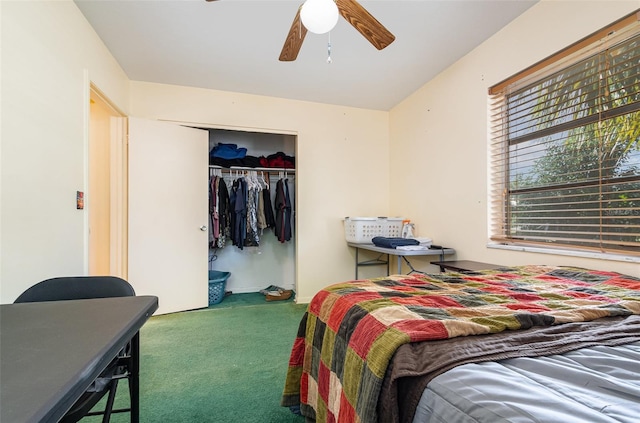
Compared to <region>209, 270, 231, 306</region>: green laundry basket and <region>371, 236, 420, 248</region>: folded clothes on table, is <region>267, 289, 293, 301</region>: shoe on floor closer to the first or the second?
<region>209, 270, 231, 306</region>: green laundry basket

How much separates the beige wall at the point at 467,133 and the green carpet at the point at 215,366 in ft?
5.72

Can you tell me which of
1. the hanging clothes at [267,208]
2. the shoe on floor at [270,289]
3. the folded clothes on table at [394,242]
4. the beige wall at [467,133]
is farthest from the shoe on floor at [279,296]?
the beige wall at [467,133]

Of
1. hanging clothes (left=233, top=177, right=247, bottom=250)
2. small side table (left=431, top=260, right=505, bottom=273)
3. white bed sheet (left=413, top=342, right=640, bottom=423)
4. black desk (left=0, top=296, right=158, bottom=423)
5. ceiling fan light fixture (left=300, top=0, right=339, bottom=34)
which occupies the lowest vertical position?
small side table (left=431, top=260, right=505, bottom=273)

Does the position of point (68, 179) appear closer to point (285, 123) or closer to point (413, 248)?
point (285, 123)

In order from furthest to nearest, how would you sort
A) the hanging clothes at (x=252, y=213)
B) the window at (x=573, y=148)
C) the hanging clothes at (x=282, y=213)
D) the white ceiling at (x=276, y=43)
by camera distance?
1. the hanging clothes at (x=282, y=213)
2. the hanging clothes at (x=252, y=213)
3. the white ceiling at (x=276, y=43)
4. the window at (x=573, y=148)

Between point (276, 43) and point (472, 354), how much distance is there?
254 centimetres

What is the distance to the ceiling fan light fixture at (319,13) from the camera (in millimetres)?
1337

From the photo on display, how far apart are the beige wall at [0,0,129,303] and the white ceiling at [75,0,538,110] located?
413mm

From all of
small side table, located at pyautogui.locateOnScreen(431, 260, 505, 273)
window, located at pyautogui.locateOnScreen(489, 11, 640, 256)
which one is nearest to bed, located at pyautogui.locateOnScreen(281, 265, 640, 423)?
window, located at pyautogui.locateOnScreen(489, 11, 640, 256)

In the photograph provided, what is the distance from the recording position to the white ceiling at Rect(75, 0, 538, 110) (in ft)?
6.57

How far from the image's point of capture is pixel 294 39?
172 cm

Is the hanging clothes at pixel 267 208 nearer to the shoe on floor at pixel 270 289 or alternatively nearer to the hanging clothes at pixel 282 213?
the hanging clothes at pixel 282 213

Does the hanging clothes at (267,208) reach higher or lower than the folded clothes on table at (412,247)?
higher

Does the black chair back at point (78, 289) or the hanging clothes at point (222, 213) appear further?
the hanging clothes at point (222, 213)
